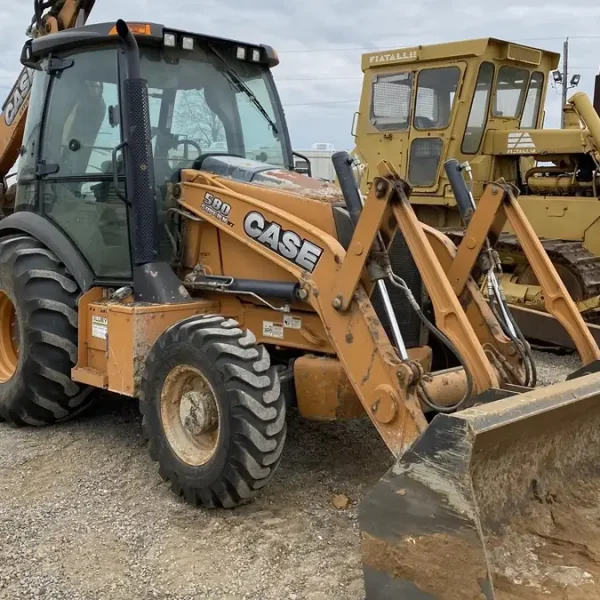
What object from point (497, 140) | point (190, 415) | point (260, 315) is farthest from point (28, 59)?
point (497, 140)

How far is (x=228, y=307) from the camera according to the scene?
4.71 m

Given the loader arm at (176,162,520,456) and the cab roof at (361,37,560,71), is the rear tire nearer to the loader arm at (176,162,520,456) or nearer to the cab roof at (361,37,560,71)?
the loader arm at (176,162,520,456)

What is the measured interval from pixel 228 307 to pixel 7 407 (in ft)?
5.58

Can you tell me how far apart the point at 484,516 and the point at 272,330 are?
175 centimetres

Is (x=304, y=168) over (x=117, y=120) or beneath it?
beneath

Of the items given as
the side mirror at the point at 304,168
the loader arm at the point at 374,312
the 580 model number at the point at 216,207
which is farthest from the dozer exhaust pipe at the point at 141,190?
the side mirror at the point at 304,168

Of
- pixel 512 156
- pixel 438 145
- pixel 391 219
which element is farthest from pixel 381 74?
pixel 391 219

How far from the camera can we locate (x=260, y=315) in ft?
15.0

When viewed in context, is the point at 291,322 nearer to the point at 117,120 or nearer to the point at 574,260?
the point at 117,120

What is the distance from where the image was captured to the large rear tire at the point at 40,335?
489 cm

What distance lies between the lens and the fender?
193 inches

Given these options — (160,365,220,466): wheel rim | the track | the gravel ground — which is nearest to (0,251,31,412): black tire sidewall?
the gravel ground

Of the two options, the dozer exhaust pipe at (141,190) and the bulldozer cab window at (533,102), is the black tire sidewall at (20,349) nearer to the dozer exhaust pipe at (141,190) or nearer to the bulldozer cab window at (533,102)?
the dozer exhaust pipe at (141,190)

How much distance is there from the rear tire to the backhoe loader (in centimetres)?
1
